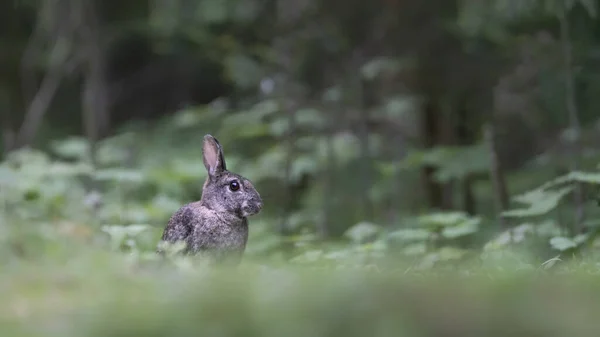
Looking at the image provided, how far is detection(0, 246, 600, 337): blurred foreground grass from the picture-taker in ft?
7.17

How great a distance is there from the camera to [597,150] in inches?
363

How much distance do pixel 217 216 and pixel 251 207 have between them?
0.21 m

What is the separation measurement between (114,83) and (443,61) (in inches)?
331

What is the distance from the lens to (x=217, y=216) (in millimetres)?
5195

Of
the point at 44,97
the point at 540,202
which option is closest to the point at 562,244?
the point at 540,202

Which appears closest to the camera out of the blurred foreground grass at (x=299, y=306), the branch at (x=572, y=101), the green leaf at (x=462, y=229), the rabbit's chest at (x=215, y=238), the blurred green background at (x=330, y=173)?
the blurred foreground grass at (x=299, y=306)

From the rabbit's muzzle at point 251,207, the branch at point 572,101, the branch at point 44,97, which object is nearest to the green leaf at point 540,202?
the branch at point 572,101

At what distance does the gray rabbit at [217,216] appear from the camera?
Answer: 16.7 feet

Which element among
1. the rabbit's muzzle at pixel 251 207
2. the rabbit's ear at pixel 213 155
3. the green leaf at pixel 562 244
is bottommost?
the green leaf at pixel 562 244

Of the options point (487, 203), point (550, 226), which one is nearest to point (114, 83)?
point (487, 203)

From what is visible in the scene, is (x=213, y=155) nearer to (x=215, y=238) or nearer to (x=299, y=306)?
(x=215, y=238)

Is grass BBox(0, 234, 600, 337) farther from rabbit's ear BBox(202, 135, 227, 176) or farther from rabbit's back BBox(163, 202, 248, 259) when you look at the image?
rabbit's ear BBox(202, 135, 227, 176)

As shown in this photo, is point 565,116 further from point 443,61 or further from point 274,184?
point 274,184

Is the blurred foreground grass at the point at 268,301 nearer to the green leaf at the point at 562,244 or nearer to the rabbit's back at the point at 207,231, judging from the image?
the rabbit's back at the point at 207,231
